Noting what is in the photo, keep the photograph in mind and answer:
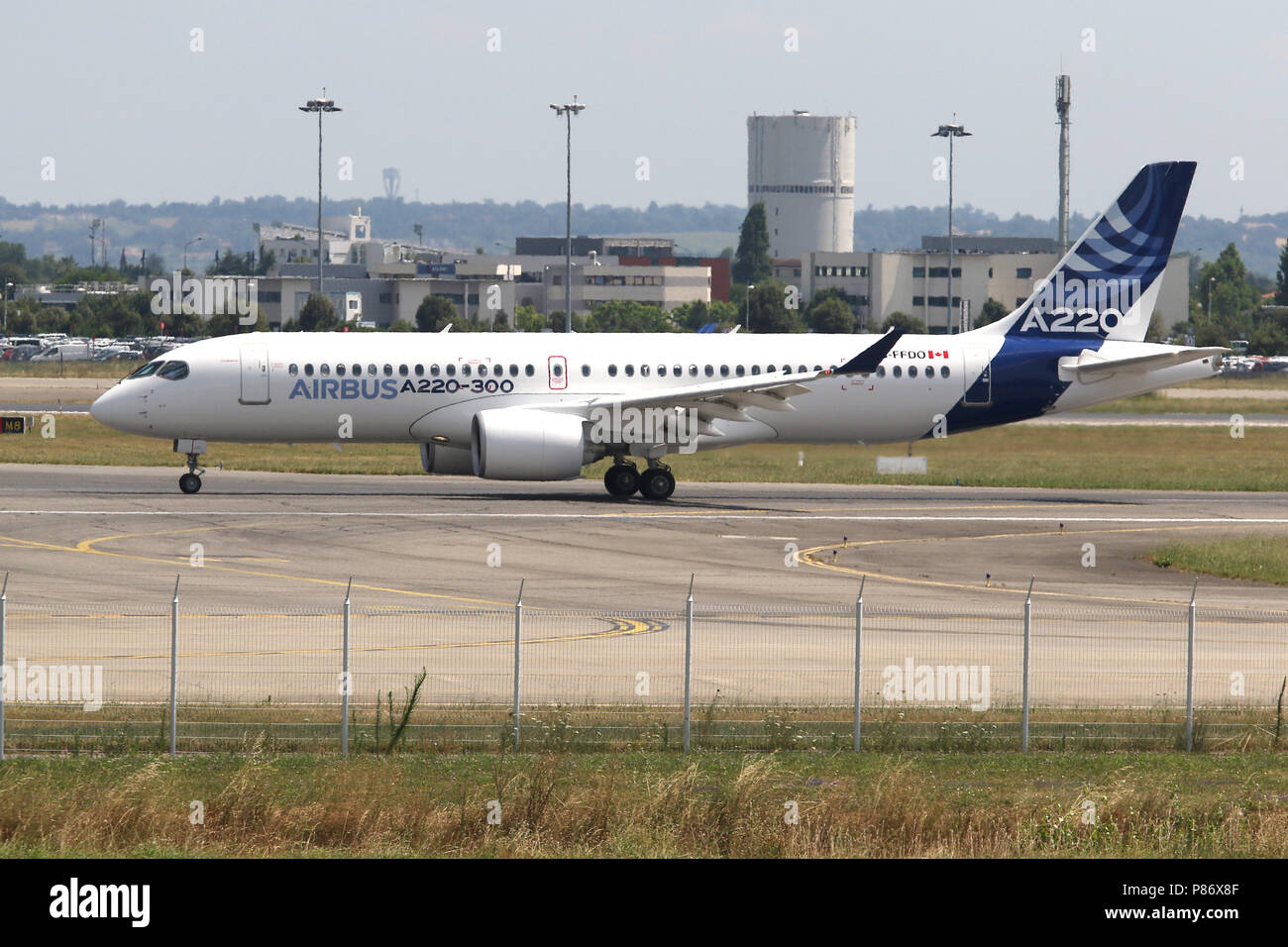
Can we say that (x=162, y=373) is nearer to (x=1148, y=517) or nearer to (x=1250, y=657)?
(x=1148, y=517)

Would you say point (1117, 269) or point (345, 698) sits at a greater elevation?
point (1117, 269)

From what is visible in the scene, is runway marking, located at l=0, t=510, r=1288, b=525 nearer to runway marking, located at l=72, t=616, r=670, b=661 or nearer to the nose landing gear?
the nose landing gear

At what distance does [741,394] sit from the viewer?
46.9m

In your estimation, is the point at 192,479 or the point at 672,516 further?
the point at 192,479

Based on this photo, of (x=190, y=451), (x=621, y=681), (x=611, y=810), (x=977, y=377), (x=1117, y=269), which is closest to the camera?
(x=611, y=810)

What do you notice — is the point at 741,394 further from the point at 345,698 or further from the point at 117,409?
the point at 345,698

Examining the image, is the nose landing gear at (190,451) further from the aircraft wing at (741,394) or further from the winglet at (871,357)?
the winglet at (871,357)

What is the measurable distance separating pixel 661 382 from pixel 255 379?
11.6 m

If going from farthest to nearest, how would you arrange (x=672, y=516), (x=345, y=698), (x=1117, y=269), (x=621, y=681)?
(x=1117, y=269) < (x=672, y=516) < (x=621, y=681) < (x=345, y=698)

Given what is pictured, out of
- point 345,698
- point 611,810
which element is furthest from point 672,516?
point 611,810

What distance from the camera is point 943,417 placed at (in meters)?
50.8

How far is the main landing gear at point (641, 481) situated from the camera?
4859cm

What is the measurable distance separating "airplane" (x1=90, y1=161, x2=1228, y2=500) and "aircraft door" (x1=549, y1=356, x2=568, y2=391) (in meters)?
0.04
